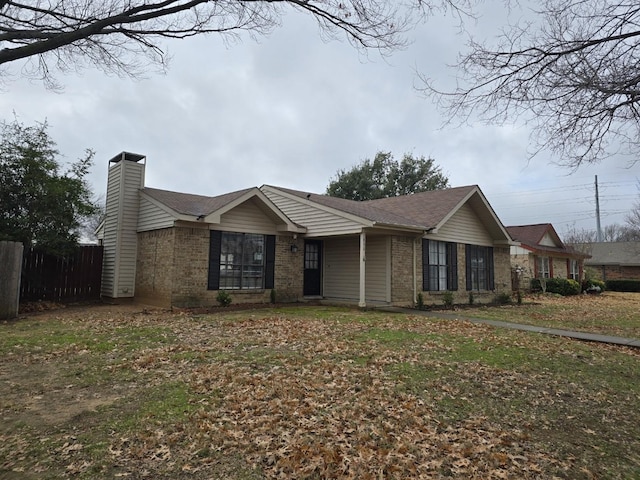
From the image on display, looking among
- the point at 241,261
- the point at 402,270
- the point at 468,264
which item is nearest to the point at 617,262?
the point at 468,264

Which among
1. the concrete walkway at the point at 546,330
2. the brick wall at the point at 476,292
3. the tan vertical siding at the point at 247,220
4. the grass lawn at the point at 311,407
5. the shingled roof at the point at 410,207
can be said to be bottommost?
the grass lawn at the point at 311,407

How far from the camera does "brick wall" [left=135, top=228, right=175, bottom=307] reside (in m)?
12.8

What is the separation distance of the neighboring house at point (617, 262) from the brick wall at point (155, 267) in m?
34.6

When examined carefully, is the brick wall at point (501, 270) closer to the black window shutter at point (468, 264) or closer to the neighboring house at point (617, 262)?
the black window shutter at point (468, 264)

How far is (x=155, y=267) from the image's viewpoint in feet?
44.3

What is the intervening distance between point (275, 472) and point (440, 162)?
39.4 m

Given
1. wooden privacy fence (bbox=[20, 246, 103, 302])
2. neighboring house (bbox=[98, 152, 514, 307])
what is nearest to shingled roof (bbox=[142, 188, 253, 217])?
neighboring house (bbox=[98, 152, 514, 307])

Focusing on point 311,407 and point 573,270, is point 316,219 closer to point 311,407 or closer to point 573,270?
point 311,407

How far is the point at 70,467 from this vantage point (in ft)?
10.5

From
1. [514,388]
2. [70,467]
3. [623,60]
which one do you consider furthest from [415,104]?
[70,467]

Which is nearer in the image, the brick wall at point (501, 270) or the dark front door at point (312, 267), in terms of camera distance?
the dark front door at point (312, 267)

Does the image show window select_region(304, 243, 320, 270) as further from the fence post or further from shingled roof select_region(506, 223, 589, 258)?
shingled roof select_region(506, 223, 589, 258)

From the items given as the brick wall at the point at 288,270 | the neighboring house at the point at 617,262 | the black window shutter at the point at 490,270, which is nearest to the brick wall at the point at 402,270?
the brick wall at the point at 288,270

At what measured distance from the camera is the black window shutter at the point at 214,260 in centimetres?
1327
